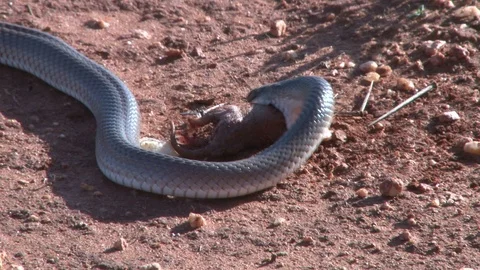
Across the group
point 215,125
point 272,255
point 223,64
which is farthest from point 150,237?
point 223,64

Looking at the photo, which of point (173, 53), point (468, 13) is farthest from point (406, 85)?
point (173, 53)

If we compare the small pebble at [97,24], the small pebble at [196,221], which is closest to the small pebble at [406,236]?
the small pebble at [196,221]

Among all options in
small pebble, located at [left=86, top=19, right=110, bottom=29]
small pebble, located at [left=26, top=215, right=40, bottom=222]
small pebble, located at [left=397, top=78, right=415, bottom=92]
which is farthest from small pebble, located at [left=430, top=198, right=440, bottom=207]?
small pebble, located at [left=86, top=19, right=110, bottom=29]

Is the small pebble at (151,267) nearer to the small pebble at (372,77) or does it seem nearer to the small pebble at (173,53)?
the small pebble at (372,77)

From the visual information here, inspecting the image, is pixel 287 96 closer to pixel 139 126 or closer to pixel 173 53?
pixel 139 126

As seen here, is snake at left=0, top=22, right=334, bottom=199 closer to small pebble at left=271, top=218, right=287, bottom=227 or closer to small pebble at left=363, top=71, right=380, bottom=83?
small pebble at left=271, top=218, right=287, bottom=227

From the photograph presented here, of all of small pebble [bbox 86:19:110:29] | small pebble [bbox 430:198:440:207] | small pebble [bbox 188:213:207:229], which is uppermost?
small pebble [bbox 430:198:440:207]

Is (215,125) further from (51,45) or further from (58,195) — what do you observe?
(51,45)
